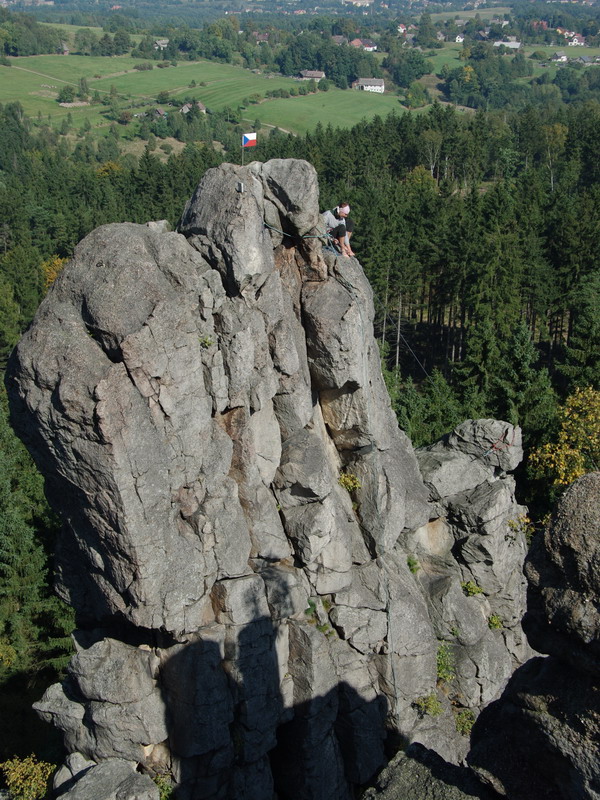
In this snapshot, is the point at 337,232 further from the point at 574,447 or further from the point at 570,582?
the point at 574,447

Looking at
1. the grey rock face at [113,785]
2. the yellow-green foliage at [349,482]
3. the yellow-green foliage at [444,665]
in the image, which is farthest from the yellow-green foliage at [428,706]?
the grey rock face at [113,785]

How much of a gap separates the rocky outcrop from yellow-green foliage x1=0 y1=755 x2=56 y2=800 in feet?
46.9

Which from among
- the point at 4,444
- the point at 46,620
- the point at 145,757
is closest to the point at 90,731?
the point at 145,757

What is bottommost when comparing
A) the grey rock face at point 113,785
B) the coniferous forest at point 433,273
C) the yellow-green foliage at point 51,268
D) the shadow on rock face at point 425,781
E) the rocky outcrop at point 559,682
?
the yellow-green foliage at point 51,268

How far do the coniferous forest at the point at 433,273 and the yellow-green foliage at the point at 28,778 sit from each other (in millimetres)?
5249

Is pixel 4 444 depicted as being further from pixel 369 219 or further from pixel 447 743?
pixel 369 219

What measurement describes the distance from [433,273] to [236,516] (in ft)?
162

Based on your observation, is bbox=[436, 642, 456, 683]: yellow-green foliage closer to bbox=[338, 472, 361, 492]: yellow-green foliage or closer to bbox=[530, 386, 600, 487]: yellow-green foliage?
bbox=[338, 472, 361, 492]: yellow-green foliage

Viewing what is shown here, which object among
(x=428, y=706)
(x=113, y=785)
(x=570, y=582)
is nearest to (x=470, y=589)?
(x=428, y=706)

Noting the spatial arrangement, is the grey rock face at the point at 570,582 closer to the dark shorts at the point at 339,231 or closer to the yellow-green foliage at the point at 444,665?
the dark shorts at the point at 339,231

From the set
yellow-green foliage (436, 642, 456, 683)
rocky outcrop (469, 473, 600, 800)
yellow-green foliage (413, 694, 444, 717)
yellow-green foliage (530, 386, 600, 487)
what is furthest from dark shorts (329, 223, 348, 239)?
yellow-green foliage (530, 386, 600, 487)

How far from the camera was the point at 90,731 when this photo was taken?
20.0 metres

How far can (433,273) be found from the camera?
6631cm

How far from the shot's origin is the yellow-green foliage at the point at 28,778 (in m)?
21.2
